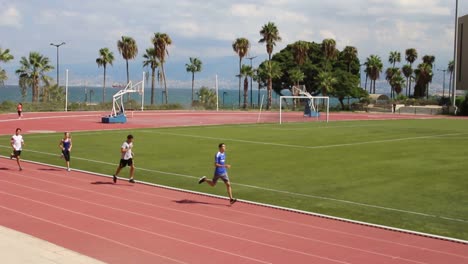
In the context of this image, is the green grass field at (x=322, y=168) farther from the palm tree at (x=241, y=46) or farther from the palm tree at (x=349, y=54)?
the palm tree at (x=349, y=54)

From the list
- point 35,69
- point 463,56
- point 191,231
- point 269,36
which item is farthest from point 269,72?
point 191,231

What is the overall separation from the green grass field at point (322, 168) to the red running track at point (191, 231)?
1.41 meters

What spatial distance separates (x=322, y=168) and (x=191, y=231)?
11.3 m

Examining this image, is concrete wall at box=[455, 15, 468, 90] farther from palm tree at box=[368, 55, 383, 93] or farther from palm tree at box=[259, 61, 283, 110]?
palm tree at box=[368, 55, 383, 93]

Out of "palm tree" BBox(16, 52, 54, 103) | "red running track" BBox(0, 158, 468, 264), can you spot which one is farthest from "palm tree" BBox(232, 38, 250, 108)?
"red running track" BBox(0, 158, 468, 264)

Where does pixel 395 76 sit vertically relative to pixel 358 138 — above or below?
above

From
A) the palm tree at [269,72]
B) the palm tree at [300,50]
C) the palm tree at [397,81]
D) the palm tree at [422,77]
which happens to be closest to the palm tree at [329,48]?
the palm tree at [300,50]

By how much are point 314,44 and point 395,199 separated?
336 feet

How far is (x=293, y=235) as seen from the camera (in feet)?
41.2

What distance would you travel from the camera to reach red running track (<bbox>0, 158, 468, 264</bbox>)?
1102 cm

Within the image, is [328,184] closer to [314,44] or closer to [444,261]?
[444,261]

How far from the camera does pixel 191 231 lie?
12836mm

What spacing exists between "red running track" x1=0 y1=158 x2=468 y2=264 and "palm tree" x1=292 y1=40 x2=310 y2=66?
8952 centimetres

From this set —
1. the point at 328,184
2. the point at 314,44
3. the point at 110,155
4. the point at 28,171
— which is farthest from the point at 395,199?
the point at 314,44
